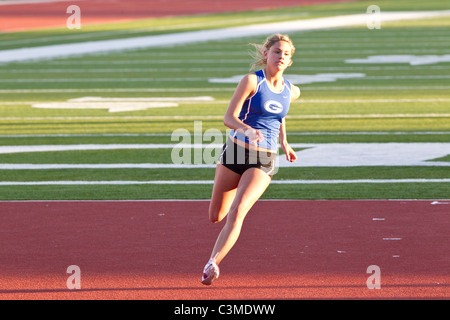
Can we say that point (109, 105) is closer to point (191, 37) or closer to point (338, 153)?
point (338, 153)

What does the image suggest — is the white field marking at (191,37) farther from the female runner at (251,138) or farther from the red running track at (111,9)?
the female runner at (251,138)

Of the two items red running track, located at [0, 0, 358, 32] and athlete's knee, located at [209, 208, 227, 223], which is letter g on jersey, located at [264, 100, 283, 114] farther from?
red running track, located at [0, 0, 358, 32]

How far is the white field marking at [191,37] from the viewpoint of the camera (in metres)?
29.7

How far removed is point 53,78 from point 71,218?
14205mm

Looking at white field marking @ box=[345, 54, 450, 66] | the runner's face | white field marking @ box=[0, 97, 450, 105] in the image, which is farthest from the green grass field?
the runner's face

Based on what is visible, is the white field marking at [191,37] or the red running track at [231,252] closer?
the red running track at [231,252]

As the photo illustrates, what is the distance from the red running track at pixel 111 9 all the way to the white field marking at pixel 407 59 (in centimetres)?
1500

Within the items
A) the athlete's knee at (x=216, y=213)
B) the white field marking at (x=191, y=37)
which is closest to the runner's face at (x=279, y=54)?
the athlete's knee at (x=216, y=213)

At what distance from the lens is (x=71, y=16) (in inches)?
1841

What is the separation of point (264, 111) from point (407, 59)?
20.3 metres

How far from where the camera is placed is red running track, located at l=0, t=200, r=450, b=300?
7922 mm

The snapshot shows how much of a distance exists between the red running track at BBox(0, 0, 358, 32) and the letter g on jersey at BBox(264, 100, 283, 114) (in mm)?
31094

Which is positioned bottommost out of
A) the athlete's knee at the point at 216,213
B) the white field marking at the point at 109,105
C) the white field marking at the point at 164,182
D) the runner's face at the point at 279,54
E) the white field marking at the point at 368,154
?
the athlete's knee at the point at 216,213

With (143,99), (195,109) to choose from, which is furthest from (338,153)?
(143,99)
